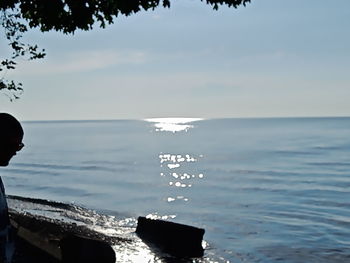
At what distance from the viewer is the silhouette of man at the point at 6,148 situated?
3.32 meters

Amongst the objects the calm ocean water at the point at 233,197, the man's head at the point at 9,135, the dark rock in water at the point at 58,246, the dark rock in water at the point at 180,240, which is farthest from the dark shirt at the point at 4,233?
the calm ocean water at the point at 233,197

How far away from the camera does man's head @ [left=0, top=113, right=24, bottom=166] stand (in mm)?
3318

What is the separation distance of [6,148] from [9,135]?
11cm

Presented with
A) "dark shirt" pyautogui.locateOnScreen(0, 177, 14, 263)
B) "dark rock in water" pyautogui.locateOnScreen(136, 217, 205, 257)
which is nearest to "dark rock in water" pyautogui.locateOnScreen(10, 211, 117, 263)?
"dark shirt" pyautogui.locateOnScreen(0, 177, 14, 263)

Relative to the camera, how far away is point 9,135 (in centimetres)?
333

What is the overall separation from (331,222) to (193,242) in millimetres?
10597

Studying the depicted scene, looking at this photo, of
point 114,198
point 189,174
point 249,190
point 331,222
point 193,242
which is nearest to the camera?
point 193,242

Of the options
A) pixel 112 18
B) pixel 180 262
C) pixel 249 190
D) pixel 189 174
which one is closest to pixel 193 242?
pixel 180 262

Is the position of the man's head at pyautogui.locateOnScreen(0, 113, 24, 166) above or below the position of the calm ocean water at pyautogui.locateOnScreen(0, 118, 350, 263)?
above

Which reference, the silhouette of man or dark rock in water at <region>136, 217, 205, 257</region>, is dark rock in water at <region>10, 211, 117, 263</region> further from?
dark rock in water at <region>136, 217, 205, 257</region>

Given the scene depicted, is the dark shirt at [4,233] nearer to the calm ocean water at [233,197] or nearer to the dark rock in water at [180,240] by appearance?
the dark rock in water at [180,240]

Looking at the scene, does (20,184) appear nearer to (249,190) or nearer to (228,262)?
(249,190)

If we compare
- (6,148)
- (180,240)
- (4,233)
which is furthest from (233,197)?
(6,148)

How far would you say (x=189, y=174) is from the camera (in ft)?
177
